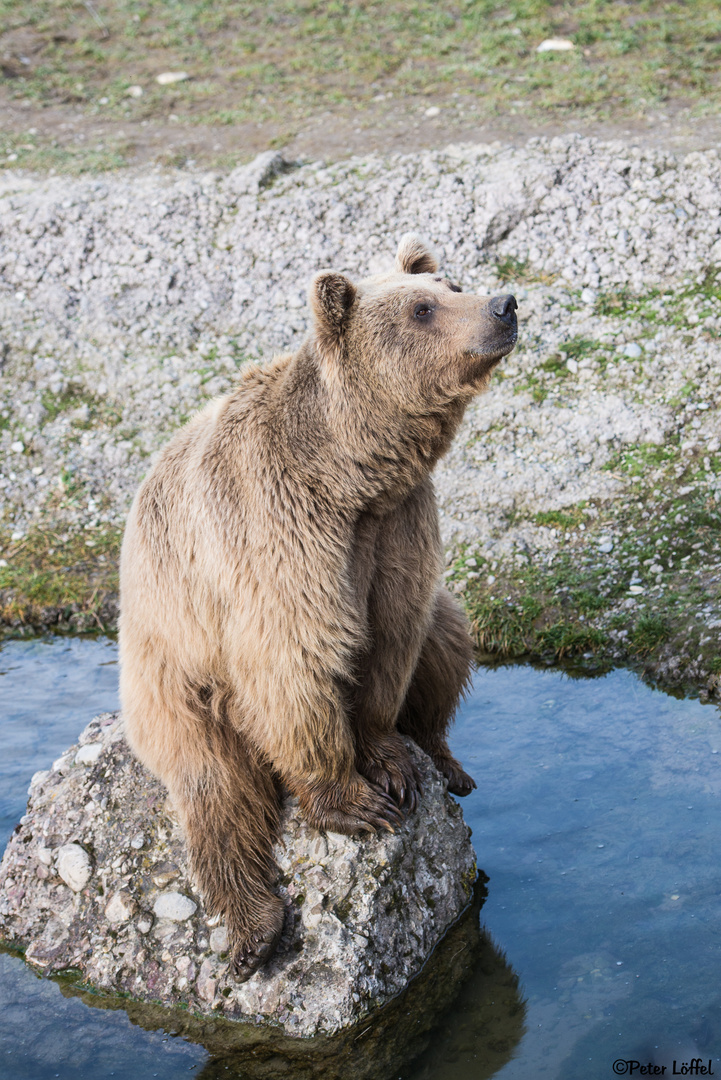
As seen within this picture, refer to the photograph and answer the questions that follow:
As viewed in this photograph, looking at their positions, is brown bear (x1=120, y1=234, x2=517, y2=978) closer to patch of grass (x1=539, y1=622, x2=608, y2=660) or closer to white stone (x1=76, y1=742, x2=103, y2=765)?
white stone (x1=76, y1=742, x2=103, y2=765)

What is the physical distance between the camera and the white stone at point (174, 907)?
490 centimetres

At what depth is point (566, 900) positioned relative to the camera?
5273mm

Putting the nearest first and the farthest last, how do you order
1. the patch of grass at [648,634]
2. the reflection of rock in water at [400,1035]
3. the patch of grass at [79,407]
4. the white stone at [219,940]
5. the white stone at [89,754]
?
the reflection of rock in water at [400,1035], the white stone at [219,940], the white stone at [89,754], the patch of grass at [648,634], the patch of grass at [79,407]

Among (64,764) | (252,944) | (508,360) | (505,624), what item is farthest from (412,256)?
(508,360)

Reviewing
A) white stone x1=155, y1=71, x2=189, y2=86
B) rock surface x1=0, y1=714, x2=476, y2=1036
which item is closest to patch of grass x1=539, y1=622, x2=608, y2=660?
rock surface x1=0, y1=714, x2=476, y2=1036

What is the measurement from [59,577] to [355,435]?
18.3ft

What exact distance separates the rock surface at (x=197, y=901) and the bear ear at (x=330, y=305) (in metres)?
2.35

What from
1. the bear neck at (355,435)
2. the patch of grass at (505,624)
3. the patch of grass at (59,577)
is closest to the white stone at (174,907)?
the bear neck at (355,435)

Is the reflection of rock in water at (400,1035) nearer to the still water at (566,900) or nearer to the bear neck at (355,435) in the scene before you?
the still water at (566,900)

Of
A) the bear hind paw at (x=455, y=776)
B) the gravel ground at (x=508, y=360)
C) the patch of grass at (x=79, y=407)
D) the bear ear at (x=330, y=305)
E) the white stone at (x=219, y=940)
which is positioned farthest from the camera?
the patch of grass at (x=79, y=407)

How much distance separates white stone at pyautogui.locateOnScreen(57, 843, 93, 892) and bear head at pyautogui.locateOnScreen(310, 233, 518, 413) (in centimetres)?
279

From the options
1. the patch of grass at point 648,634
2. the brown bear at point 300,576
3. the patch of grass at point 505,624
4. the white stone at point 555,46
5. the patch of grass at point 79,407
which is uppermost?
the white stone at point 555,46

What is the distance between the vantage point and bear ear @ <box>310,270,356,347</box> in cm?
454

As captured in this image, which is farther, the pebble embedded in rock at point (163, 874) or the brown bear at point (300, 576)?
the pebble embedded in rock at point (163, 874)
